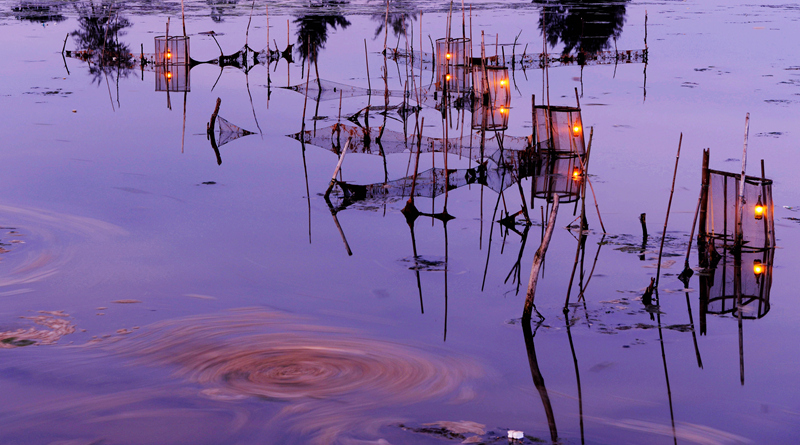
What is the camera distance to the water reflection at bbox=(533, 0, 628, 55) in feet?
52.5

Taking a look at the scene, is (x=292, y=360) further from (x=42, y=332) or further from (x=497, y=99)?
(x=497, y=99)

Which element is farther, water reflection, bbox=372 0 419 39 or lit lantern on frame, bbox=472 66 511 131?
water reflection, bbox=372 0 419 39

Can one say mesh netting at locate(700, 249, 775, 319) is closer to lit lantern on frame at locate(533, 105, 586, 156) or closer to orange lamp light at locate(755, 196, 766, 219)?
orange lamp light at locate(755, 196, 766, 219)

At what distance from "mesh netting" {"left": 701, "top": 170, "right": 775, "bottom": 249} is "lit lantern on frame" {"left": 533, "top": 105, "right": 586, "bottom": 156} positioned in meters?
1.48

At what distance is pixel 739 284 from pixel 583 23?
12355 mm

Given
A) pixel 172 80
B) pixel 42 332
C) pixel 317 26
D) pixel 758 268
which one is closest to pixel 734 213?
pixel 758 268

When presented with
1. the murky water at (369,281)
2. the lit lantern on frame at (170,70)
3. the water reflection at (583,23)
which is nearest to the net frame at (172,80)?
the lit lantern on frame at (170,70)

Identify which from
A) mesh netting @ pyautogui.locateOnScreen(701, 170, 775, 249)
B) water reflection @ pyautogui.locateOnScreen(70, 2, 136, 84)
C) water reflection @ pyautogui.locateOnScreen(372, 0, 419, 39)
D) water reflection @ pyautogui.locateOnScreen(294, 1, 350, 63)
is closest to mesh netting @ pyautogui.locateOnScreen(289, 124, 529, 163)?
mesh netting @ pyautogui.locateOnScreen(701, 170, 775, 249)

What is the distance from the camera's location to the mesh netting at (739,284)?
178 inches

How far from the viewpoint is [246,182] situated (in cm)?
743

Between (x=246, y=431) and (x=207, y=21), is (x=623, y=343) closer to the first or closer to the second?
(x=246, y=431)

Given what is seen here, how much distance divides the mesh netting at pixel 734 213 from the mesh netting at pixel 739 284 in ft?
0.30

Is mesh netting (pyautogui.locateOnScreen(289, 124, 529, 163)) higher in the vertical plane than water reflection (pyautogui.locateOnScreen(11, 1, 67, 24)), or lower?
lower

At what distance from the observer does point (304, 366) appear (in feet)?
12.5
